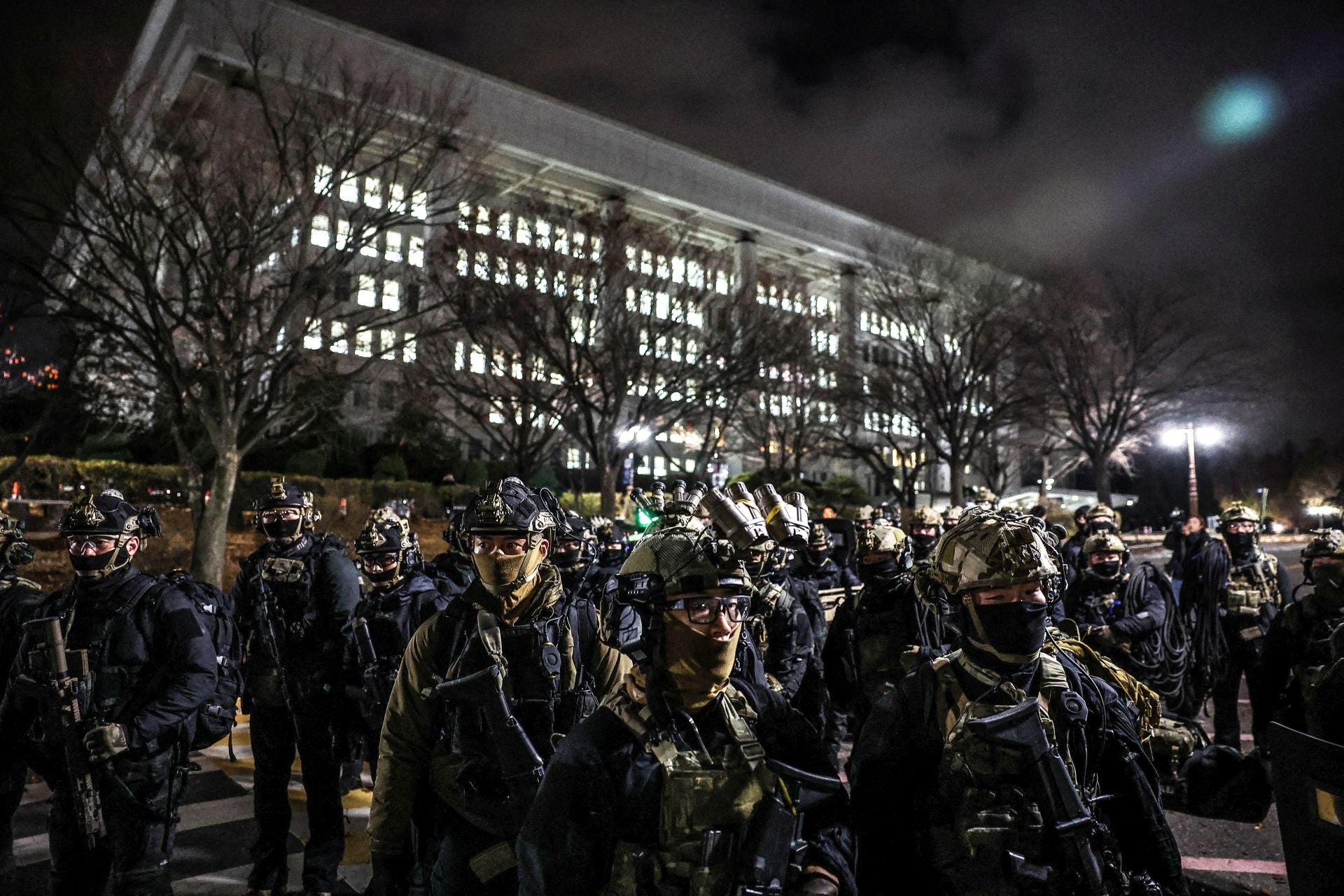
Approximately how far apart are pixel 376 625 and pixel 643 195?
4556cm

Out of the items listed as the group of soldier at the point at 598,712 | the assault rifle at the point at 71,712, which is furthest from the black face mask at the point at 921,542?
the assault rifle at the point at 71,712

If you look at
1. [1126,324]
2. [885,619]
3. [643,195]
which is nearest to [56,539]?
[885,619]

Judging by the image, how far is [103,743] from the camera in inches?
151

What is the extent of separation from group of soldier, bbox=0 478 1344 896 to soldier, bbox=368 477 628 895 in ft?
0.04

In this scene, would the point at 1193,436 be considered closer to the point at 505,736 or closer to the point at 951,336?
the point at 951,336

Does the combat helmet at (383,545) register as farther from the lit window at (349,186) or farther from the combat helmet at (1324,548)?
the lit window at (349,186)

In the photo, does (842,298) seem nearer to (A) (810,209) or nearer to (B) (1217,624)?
(A) (810,209)

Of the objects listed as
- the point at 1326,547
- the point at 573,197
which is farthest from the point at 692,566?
the point at 573,197

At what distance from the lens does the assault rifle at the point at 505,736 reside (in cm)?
307

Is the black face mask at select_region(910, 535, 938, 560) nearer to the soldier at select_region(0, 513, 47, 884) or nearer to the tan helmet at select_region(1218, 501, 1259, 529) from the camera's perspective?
the tan helmet at select_region(1218, 501, 1259, 529)

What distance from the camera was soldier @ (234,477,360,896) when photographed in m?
4.97

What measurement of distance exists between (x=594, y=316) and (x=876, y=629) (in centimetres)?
1486

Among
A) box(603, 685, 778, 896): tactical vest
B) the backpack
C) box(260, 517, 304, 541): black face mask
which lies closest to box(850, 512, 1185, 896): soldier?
box(603, 685, 778, 896): tactical vest

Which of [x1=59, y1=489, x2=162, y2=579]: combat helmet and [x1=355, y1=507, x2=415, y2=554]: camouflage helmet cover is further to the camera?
[x1=355, y1=507, x2=415, y2=554]: camouflage helmet cover
